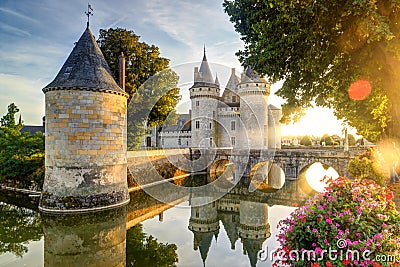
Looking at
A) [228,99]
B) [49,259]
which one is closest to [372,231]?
[49,259]

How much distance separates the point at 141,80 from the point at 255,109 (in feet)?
52.3

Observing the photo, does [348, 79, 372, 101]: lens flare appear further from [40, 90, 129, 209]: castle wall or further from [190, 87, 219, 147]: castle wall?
[190, 87, 219, 147]: castle wall

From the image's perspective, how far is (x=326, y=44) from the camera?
718cm

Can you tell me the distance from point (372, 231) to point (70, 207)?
10.8 m

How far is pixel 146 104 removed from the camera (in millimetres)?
19344

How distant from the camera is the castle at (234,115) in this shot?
31.1 metres

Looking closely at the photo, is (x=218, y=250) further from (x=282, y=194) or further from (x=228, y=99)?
(x=228, y=99)

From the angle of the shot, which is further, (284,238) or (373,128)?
(373,128)

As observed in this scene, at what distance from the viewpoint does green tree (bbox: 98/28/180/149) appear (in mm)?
18391

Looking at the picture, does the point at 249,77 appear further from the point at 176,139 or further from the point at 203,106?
the point at 176,139

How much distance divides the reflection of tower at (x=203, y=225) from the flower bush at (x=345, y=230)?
13.1 ft

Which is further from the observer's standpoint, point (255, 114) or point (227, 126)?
point (227, 126)

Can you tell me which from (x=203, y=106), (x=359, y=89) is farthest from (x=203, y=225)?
(x=203, y=106)

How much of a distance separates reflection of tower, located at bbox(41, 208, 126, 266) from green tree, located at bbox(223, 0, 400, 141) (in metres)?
6.83
